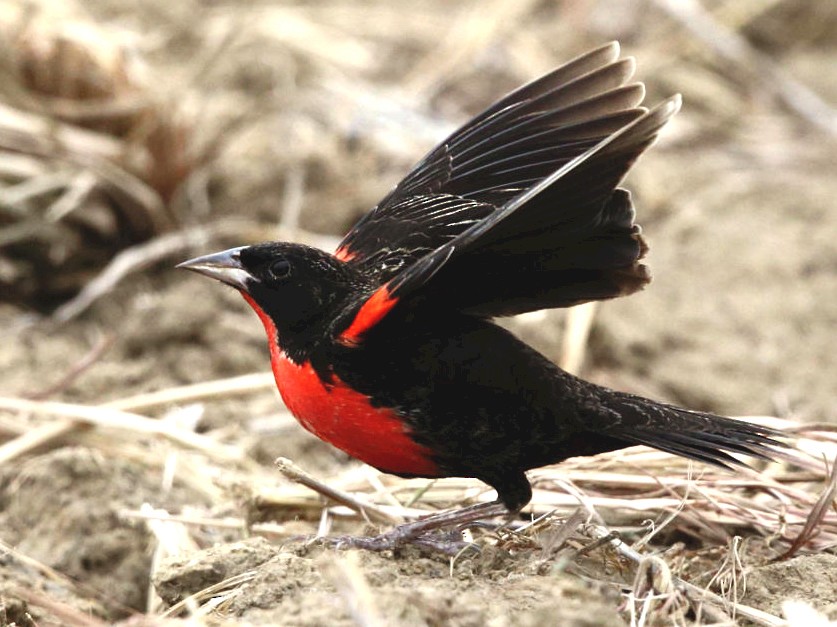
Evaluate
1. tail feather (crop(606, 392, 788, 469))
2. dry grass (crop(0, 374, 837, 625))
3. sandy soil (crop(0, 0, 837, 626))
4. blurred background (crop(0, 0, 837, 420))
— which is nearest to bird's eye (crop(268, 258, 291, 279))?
dry grass (crop(0, 374, 837, 625))

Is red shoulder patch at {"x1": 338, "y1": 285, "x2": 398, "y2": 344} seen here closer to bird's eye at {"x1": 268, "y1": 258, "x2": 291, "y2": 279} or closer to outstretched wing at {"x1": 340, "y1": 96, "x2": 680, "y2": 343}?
outstretched wing at {"x1": 340, "y1": 96, "x2": 680, "y2": 343}

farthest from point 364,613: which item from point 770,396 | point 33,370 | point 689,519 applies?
point 770,396

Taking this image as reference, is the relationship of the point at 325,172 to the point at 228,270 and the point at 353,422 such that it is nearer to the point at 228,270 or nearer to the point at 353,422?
the point at 228,270

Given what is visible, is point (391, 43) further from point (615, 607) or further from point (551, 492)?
point (615, 607)

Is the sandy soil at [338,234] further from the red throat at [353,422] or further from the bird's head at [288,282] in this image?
the bird's head at [288,282]

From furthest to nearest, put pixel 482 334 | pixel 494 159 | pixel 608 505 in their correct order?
pixel 494 159 < pixel 608 505 < pixel 482 334

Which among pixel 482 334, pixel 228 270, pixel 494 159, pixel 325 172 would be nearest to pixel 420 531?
pixel 482 334
